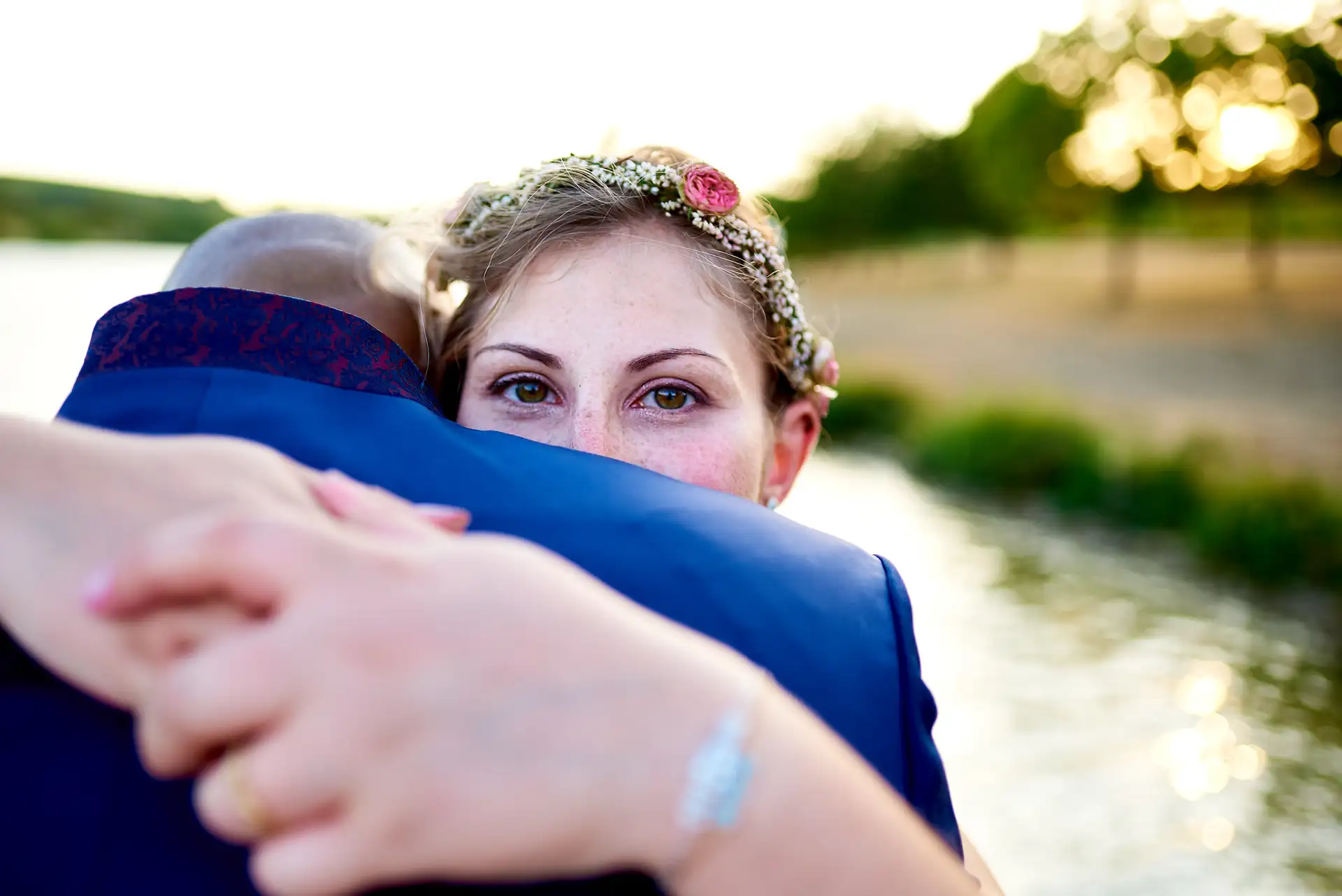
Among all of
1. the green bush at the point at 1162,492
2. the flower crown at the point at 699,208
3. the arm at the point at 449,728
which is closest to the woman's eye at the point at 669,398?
the flower crown at the point at 699,208

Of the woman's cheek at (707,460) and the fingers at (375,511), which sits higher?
the fingers at (375,511)

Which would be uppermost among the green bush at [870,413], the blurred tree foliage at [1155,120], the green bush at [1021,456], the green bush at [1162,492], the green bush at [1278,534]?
Result: the blurred tree foliage at [1155,120]

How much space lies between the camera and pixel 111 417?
42.9 inches

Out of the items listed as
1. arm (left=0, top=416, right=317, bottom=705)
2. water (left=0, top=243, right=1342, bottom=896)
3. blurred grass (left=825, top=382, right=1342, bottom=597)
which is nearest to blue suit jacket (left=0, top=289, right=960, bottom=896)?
arm (left=0, top=416, right=317, bottom=705)

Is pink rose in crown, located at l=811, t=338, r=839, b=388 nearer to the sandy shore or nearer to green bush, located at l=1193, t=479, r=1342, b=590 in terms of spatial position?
the sandy shore

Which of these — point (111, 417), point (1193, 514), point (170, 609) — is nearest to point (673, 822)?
point (170, 609)

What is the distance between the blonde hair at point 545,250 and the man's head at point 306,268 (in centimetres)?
13

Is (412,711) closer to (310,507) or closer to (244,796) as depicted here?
(244,796)

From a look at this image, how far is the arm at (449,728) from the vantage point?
73 cm

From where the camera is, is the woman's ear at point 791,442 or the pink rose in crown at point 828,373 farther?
the pink rose in crown at point 828,373

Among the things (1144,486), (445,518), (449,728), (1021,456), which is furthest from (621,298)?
(1021,456)

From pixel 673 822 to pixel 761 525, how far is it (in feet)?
1.37

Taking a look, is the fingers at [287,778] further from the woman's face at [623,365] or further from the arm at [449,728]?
the woman's face at [623,365]

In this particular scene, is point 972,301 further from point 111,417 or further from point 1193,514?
point 111,417
